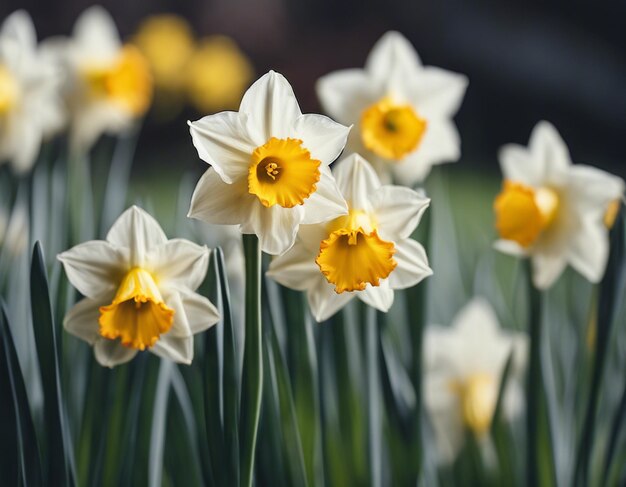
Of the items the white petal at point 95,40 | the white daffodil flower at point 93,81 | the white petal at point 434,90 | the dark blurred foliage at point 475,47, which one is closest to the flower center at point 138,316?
the white petal at point 434,90

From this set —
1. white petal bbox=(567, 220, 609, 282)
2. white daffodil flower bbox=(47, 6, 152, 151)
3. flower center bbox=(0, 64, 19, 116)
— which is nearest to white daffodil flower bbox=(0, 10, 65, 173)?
flower center bbox=(0, 64, 19, 116)

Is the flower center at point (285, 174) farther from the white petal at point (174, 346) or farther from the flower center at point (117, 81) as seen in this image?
the flower center at point (117, 81)

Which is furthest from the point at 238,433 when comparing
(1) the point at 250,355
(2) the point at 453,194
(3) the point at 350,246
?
(2) the point at 453,194

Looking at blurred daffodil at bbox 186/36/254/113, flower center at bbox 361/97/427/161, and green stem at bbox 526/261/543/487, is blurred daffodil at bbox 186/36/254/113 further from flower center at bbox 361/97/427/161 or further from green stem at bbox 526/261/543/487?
green stem at bbox 526/261/543/487

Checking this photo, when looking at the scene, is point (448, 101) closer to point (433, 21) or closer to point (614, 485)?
point (614, 485)

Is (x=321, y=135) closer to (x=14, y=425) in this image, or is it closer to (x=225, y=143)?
(x=225, y=143)
